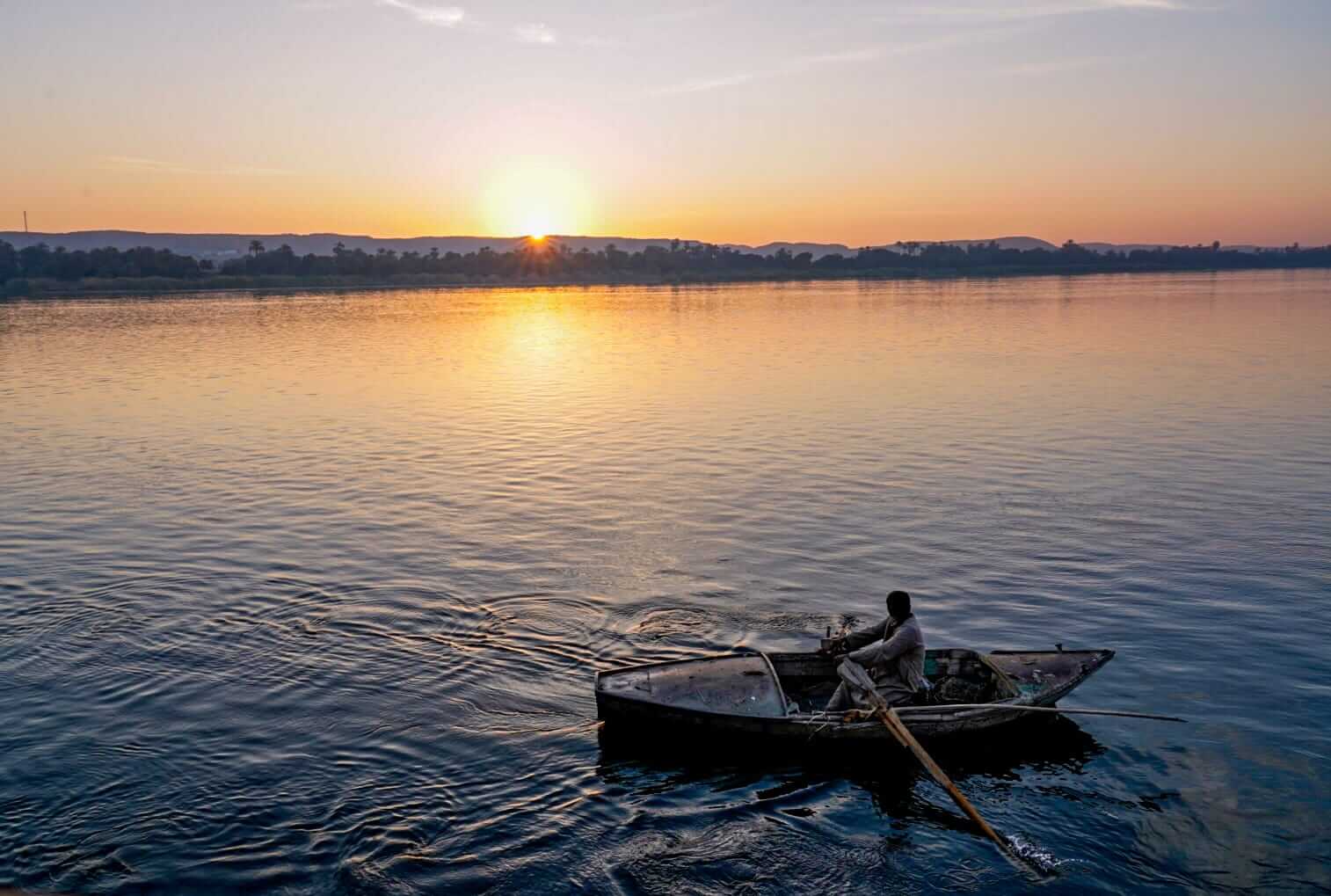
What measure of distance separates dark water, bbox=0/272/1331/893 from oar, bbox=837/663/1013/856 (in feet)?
1.05

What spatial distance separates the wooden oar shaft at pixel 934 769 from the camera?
12.8 metres

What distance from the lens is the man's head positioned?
47.5 ft

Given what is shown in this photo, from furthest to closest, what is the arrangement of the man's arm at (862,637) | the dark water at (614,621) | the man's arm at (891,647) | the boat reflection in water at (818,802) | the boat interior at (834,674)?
the boat interior at (834,674)
the man's arm at (862,637)
the man's arm at (891,647)
the dark water at (614,621)
the boat reflection in water at (818,802)

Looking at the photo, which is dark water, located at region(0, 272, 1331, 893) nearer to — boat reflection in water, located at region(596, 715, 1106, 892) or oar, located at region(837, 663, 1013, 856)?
boat reflection in water, located at region(596, 715, 1106, 892)

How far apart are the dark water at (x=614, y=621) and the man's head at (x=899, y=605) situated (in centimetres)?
214

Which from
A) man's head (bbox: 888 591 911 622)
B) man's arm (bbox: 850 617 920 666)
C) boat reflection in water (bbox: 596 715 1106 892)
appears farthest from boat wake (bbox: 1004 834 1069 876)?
man's head (bbox: 888 591 911 622)

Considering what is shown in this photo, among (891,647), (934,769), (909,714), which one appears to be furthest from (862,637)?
(934,769)

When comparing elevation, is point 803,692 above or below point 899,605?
below

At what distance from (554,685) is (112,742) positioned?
6.54 meters

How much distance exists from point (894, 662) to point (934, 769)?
197cm

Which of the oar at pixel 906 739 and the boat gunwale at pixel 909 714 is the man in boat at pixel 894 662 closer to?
the oar at pixel 906 739

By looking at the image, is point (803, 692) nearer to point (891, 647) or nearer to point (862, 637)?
point (862, 637)

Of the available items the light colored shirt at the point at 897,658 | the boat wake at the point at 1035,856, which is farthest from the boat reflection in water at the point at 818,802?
the light colored shirt at the point at 897,658

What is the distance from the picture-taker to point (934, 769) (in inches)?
522
